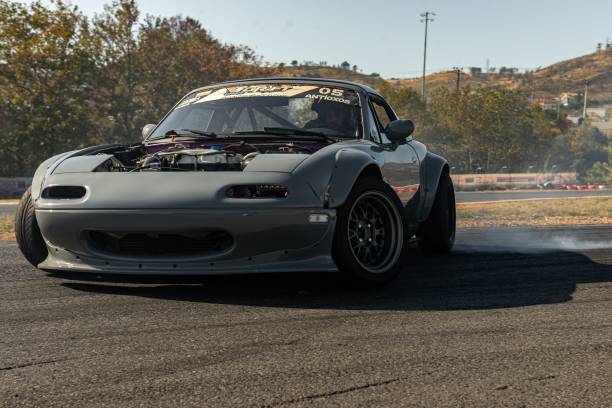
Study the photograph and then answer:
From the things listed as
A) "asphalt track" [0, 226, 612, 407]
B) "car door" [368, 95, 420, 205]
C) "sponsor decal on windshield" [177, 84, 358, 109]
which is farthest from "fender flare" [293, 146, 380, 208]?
"sponsor decal on windshield" [177, 84, 358, 109]

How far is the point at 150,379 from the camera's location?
246 cm

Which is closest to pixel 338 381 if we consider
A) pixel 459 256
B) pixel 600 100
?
pixel 459 256

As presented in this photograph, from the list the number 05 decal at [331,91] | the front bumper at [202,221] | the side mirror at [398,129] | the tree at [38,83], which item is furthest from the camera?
the tree at [38,83]

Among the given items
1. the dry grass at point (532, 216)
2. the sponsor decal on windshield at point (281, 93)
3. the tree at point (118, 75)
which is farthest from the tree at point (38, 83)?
the sponsor decal on windshield at point (281, 93)

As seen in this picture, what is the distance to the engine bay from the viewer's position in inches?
171

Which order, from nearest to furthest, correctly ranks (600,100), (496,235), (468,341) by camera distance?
(468,341) < (496,235) < (600,100)

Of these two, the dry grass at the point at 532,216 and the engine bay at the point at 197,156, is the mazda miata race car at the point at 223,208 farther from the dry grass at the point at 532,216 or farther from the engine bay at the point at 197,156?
the dry grass at the point at 532,216

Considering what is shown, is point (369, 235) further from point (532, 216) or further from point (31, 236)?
point (532, 216)

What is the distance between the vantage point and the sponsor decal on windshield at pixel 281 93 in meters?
5.50

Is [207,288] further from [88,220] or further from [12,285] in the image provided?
[12,285]

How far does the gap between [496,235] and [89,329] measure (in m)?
6.07

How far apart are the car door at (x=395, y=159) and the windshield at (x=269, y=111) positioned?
0.80 ft

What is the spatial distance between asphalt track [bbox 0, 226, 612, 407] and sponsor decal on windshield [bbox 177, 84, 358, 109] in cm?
150

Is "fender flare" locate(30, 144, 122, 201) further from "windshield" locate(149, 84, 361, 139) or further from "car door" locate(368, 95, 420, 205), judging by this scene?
"car door" locate(368, 95, 420, 205)
